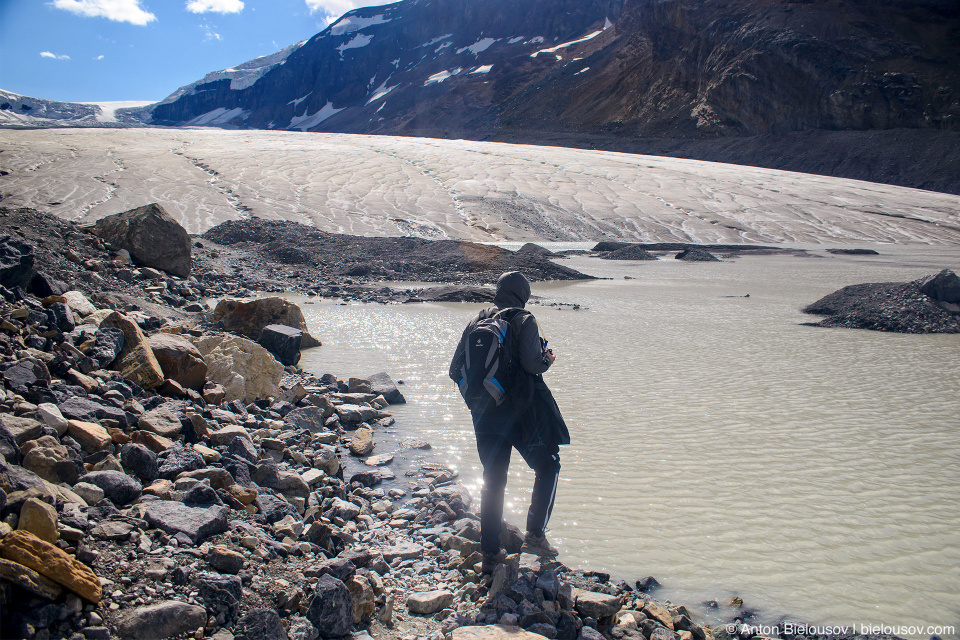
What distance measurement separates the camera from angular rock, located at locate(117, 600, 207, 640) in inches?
76.6

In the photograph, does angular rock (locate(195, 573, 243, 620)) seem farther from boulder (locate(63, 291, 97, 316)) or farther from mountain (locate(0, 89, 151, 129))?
mountain (locate(0, 89, 151, 129))

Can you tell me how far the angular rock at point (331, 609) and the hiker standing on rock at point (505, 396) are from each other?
802 millimetres

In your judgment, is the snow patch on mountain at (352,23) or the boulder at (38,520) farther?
the snow patch on mountain at (352,23)

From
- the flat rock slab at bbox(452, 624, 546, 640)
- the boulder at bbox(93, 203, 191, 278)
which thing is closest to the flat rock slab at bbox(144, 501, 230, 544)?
the flat rock slab at bbox(452, 624, 546, 640)

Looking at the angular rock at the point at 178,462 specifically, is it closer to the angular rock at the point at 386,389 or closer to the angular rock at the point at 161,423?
the angular rock at the point at 161,423

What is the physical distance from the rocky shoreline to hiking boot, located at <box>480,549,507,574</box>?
0.07m

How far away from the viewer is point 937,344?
8.53 meters

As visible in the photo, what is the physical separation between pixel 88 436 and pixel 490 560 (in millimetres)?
2017

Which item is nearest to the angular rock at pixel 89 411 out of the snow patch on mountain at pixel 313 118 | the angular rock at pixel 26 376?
the angular rock at pixel 26 376

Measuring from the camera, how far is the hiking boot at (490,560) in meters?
2.95

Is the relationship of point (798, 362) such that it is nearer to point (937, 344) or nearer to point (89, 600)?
point (937, 344)

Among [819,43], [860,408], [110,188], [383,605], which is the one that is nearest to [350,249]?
[110,188]

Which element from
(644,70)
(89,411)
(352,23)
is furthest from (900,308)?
(352,23)

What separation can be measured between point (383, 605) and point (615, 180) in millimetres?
33493
